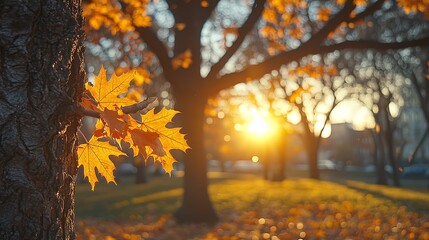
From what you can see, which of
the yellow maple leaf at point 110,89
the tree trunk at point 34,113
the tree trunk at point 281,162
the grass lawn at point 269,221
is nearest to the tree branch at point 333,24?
the grass lawn at point 269,221

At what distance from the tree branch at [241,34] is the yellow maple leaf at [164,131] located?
6419 mm

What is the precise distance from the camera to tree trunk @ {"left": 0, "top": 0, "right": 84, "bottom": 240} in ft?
5.53

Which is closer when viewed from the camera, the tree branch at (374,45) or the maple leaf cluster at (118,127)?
the maple leaf cluster at (118,127)

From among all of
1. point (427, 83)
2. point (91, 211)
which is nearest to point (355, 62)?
point (427, 83)

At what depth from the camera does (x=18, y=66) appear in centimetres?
172

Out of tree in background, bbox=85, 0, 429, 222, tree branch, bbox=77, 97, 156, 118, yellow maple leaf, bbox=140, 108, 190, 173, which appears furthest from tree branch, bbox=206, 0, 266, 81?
tree branch, bbox=77, 97, 156, 118

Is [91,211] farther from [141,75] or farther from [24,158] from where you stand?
[24,158]

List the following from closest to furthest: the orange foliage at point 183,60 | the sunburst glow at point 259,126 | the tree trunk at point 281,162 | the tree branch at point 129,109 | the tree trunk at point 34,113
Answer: the tree trunk at point 34,113
the tree branch at point 129,109
the orange foliage at point 183,60
the sunburst glow at point 259,126
the tree trunk at point 281,162

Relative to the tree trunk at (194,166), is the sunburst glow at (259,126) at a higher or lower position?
higher

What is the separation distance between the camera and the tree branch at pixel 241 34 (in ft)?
27.1

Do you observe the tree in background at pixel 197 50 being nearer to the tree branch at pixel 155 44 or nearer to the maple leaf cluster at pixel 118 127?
the tree branch at pixel 155 44

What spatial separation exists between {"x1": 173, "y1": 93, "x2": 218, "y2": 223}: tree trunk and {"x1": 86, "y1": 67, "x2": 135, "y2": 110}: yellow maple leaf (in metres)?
7.47

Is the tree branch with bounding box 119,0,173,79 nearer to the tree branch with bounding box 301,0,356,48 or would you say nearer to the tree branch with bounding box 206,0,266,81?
the tree branch with bounding box 206,0,266,81

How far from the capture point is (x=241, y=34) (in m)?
8.90
